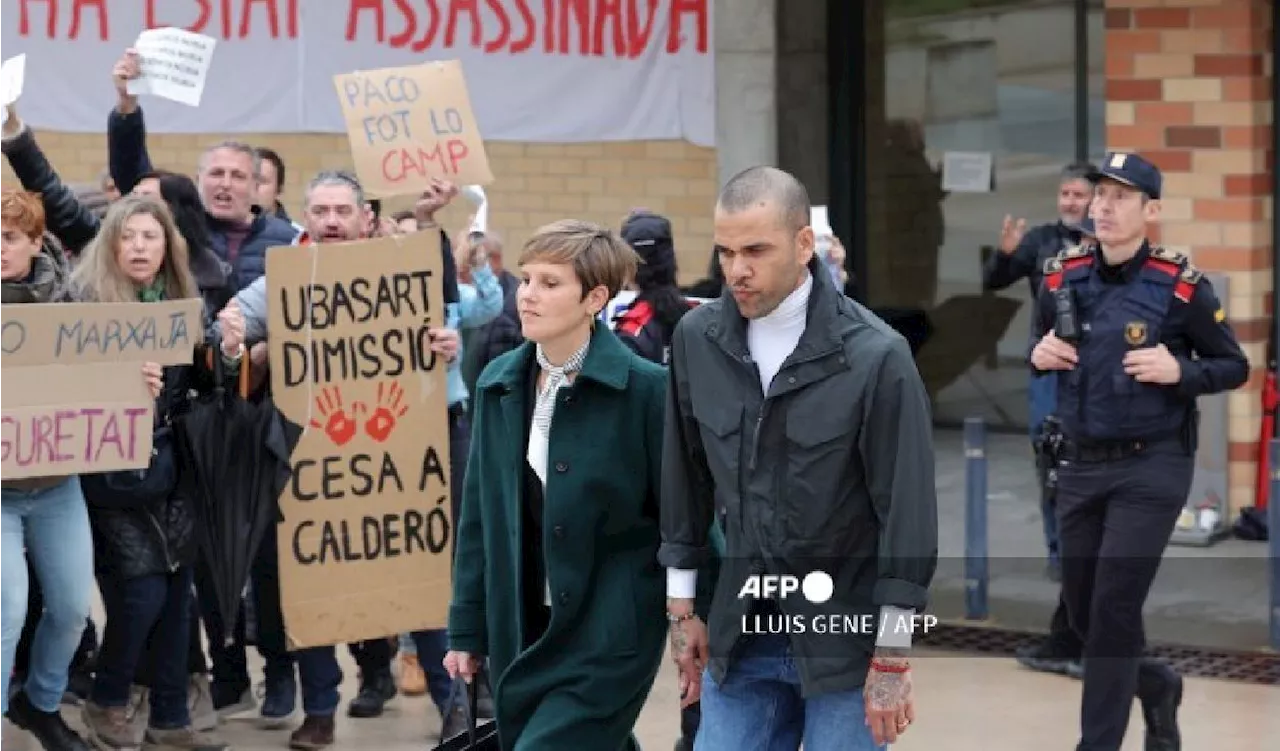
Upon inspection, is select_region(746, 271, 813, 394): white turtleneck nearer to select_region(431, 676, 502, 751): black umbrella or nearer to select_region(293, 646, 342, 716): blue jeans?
select_region(431, 676, 502, 751): black umbrella

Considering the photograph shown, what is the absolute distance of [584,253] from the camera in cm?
547

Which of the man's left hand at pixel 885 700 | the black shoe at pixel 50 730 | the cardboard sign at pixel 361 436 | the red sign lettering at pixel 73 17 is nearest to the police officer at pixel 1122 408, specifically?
the cardboard sign at pixel 361 436

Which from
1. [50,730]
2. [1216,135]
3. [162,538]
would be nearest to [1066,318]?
[162,538]

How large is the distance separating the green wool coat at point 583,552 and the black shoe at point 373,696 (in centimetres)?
270

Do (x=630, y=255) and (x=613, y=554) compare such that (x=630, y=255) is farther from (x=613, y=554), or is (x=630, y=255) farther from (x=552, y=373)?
(x=613, y=554)

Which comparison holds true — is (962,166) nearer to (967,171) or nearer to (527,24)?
(967,171)

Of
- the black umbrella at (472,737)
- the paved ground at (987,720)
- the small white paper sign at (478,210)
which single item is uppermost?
the small white paper sign at (478,210)

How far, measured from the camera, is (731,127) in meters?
12.6

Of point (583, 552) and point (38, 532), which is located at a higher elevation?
point (583, 552)

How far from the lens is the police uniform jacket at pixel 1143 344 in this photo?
7059 millimetres

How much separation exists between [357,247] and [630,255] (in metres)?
2.25

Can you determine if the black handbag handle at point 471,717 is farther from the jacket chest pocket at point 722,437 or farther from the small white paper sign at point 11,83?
the small white paper sign at point 11,83

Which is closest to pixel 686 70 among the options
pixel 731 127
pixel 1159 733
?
pixel 731 127

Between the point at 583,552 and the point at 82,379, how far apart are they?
2319mm
